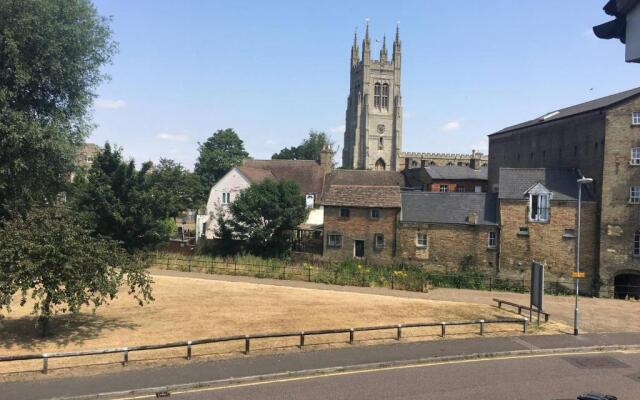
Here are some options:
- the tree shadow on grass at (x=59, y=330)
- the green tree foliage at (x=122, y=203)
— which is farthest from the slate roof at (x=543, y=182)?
the tree shadow on grass at (x=59, y=330)

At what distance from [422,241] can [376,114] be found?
70.3 meters

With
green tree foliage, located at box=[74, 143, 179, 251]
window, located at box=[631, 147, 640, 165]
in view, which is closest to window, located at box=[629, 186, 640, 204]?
window, located at box=[631, 147, 640, 165]

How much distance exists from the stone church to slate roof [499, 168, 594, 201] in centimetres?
6079

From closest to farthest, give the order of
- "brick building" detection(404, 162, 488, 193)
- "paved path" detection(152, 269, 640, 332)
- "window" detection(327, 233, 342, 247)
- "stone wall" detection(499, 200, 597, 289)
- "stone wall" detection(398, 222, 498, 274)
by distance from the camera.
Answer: "paved path" detection(152, 269, 640, 332)
"stone wall" detection(499, 200, 597, 289)
"stone wall" detection(398, 222, 498, 274)
"window" detection(327, 233, 342, 247)
"brick building" detection(404, 162, 488, 193)

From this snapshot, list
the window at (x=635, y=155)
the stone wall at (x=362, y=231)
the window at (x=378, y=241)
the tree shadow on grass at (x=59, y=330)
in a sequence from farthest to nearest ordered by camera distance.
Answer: the window at (x=378, y=241)
the stone wall at (x=362, y=231)
the window at (x=635, y=155)
the tree shadow on grass at (x=59, y=330)

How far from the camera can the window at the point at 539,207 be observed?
37.6m

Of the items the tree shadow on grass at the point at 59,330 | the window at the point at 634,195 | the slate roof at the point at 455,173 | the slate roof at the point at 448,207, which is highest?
the slate roof at the point at 455,173

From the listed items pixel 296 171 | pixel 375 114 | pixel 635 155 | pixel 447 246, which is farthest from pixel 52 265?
pixel 375 114

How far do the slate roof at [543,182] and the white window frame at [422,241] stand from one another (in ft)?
20.9

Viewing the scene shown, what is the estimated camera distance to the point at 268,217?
4178 cm

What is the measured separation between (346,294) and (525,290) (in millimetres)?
15961

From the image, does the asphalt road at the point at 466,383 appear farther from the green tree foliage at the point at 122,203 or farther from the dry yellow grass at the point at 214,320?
the green tree foliage at the point at 122,203

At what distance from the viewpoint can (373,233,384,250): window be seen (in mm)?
39875

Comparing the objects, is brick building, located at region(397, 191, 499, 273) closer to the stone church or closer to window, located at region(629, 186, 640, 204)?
window, located at region(629, 186, 640, 204)
